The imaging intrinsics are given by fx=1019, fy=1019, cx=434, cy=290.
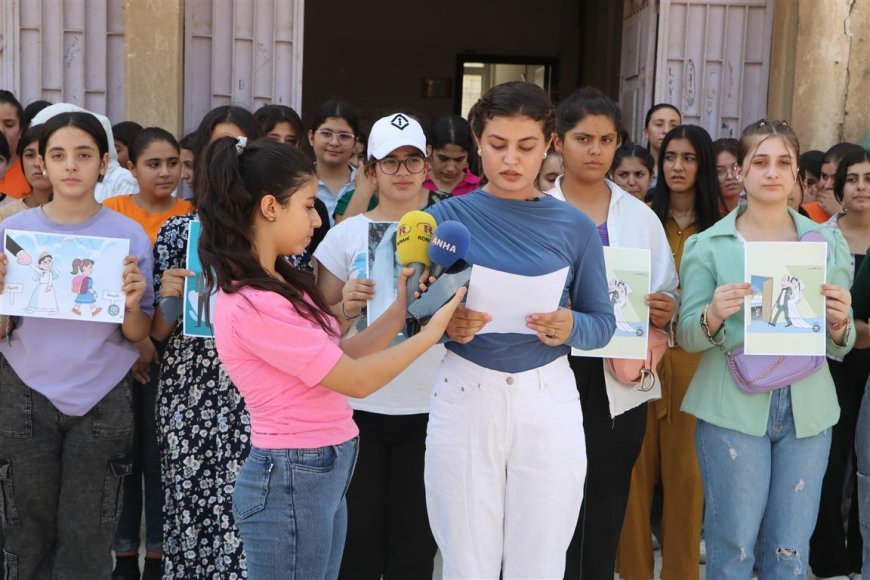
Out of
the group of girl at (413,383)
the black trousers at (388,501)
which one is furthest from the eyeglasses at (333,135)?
the black trousers at (388,501)

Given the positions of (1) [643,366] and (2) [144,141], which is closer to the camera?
(1) [643,366]

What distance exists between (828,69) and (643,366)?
398cm

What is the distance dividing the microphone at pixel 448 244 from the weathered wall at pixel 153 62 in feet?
14.4

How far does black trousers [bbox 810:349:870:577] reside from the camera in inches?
201

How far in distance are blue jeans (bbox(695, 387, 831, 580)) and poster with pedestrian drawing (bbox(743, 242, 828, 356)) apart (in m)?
0.23

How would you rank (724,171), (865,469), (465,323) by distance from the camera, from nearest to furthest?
(465,323), (865,469), (724,171)

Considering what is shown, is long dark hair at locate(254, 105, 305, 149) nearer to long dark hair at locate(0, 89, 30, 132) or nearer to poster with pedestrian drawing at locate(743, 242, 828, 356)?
long dark hair at locate(0, 89, 30, 132)

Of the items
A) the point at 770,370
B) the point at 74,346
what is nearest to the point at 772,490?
the point at 770,370

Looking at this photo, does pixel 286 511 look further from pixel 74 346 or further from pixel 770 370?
pixel 770 370

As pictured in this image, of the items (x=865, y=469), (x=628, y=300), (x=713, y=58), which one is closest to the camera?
(x=628, y=300)

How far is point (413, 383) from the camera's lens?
4012 millimetres

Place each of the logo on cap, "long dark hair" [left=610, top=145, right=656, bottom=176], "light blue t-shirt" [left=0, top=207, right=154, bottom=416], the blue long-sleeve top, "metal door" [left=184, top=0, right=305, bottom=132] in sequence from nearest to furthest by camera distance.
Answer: the blue long-sleeve top, "light blue t-shirt" [left=0, top=207, right=154, bottom=416], the logo on cap, "long dark hair" [left=610, top=145, right=656, bottom=176], "metal door" [left=184, top=0, right=305, bottom=132]

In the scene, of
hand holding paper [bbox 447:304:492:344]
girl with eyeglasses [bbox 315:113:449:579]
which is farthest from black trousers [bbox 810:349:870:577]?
hand holding paper [bbox 447:304:492:344]

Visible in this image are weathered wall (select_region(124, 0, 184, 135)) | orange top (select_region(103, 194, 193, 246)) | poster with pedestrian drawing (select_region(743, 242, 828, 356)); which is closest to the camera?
poster with pedestrian drawing (select_region(743, 242, 828, 356))
